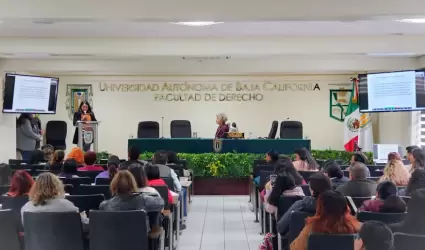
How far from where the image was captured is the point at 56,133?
16.5 m

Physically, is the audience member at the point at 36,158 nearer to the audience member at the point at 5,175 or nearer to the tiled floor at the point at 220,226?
the audience member at the point at 5,175

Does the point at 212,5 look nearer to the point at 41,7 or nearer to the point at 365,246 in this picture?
the point at 41,7

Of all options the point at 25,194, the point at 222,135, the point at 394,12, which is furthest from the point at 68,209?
the point at 222,135

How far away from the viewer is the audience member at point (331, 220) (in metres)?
3.64

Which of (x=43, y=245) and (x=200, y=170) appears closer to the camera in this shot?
(x=43, y=245)

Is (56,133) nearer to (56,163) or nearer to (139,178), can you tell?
(56,163)

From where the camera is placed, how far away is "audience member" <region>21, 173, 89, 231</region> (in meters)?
4.56

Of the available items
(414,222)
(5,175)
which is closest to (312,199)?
(414,222)

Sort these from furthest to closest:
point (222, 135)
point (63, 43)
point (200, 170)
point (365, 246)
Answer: point (222, 135)
point (200, 170)
point (63, 43)
point (365, 246)

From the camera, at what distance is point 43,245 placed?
4.30 meters

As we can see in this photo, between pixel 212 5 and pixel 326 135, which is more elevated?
pixel 212 5

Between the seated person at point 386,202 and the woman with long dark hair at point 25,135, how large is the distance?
9.40 meters

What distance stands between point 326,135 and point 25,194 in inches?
506

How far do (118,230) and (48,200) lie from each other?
0.79 metres
